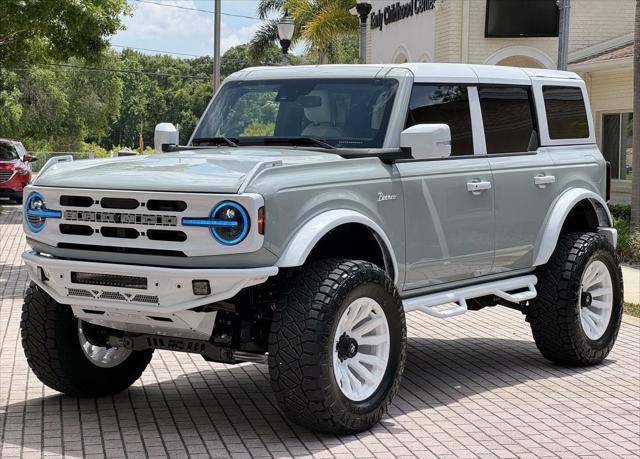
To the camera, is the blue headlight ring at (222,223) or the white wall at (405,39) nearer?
the blue headlight ring at (222,223)

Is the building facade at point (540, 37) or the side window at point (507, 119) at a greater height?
the building facade at point (540, 37)

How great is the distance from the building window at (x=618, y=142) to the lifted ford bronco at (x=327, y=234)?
60.6 ft

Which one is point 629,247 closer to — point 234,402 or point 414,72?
point 414,72

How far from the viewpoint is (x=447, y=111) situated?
808 centimetres

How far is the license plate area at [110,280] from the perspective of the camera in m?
6.34

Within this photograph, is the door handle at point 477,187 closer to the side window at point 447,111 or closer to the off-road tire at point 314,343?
the side window at point 447,111

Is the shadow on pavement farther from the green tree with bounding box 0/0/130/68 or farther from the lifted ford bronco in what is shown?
the green tree with bounding box 0/0/130/68

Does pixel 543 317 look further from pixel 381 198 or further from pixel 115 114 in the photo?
pixel 115 114

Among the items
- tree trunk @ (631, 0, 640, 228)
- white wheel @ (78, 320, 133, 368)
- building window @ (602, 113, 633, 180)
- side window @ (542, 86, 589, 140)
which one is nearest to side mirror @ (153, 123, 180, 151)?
white wheel @ (78, 320, 133, 368)

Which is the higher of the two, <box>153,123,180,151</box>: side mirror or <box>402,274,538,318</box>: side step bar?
<box>153,123,180,151</box>: side mirror

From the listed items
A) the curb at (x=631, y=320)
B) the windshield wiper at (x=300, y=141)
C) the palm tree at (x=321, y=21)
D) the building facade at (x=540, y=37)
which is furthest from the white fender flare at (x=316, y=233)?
the palm tree at (x=321, y=21)

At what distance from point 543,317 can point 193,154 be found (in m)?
3.05

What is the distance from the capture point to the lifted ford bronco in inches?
248

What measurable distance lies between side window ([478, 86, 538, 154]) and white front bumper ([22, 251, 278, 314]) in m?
2.85
